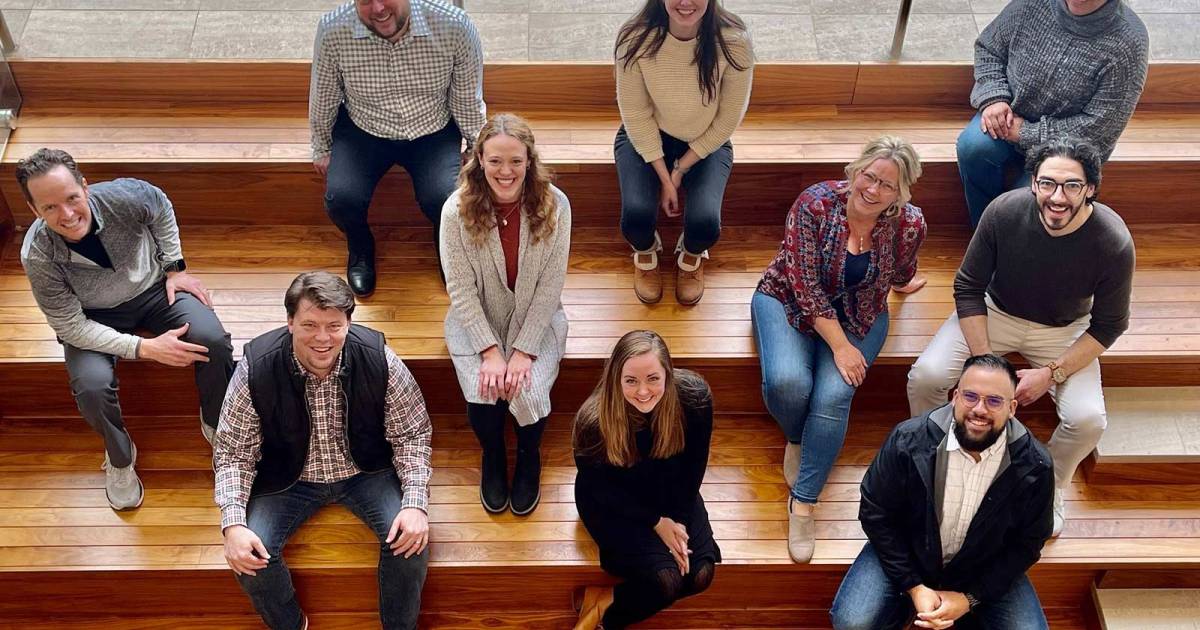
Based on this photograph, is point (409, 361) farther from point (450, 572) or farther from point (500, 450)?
point (450, 572)

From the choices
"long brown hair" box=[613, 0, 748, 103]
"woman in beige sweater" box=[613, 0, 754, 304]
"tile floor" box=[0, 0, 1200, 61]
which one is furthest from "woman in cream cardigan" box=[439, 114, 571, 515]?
"tile floor" box=[0, 0, 1200, 61]

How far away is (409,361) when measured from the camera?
336 centimetres

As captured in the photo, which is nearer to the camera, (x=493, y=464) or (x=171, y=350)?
(x=171, y=350)

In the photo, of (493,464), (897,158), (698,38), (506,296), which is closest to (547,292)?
(506,296)

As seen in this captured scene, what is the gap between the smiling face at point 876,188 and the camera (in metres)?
2.91

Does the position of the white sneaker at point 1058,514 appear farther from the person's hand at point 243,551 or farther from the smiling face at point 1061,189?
the person's hand at point 243,551

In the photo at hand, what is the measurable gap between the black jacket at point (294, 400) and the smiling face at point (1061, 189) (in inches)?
70.5

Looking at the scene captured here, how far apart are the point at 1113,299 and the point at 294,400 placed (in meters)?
2.22

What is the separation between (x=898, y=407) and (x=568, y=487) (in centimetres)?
110

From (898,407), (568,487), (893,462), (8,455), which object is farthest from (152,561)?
(898,407)

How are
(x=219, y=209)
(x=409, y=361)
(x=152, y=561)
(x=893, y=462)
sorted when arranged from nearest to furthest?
(x=893, y=462) → (x=152, y=561) → (x=409, y=361) → (x=219, y=209)

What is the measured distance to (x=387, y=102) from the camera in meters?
3.37

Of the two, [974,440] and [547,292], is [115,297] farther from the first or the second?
[974,440]

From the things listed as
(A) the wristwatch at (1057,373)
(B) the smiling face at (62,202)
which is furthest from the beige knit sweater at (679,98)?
(B) the smiling face at (62,202)
